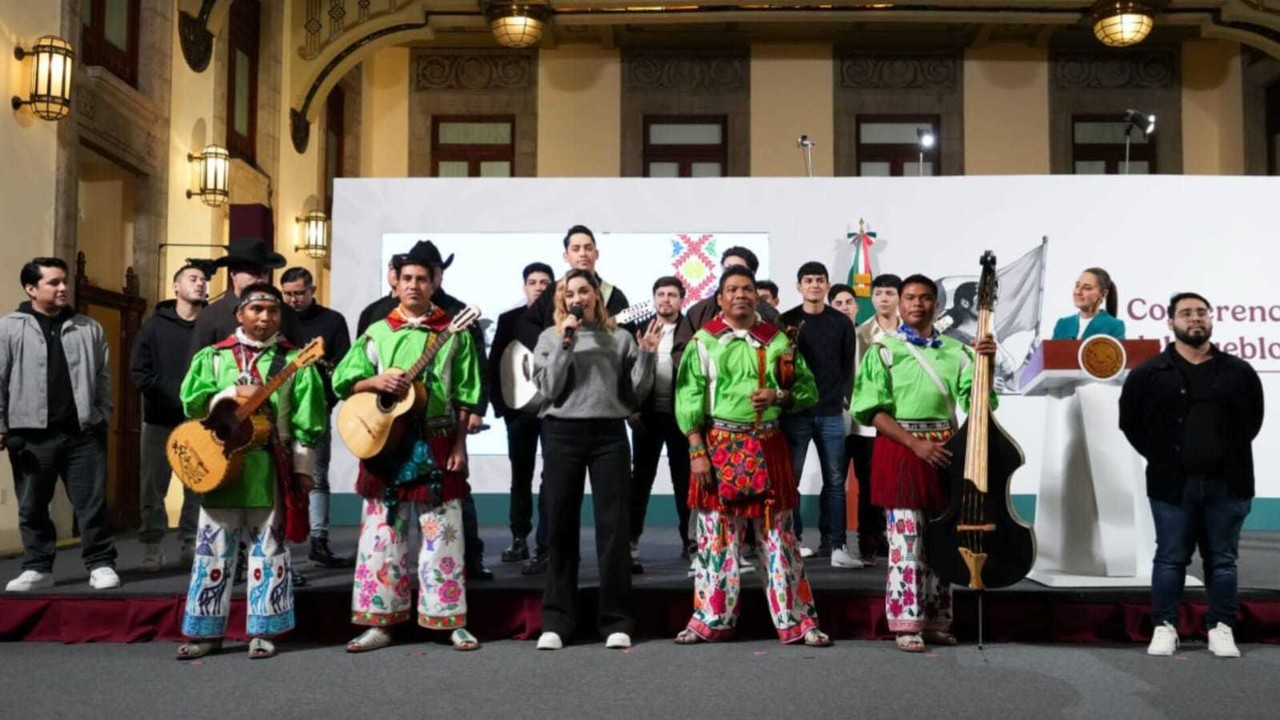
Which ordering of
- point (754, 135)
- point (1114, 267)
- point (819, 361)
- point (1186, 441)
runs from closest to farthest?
1. point (1186, 441)
2. point (819, 361)
3. point (1114, 267)
4. point (754, 135)

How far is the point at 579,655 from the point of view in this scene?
438 cm

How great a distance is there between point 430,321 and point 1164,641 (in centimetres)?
287

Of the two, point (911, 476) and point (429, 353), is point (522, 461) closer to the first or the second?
point (429, 353)

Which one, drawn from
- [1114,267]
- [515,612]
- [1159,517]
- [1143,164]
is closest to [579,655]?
[515,612]

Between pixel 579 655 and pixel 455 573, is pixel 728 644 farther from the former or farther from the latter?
pixel 455 573

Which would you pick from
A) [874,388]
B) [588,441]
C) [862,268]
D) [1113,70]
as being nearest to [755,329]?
[874,388]

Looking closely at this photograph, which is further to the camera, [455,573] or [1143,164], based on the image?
[1143,164]

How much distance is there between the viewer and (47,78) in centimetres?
664

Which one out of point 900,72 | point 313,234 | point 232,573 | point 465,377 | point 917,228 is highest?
point 900,72

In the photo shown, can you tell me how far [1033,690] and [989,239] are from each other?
4666mm

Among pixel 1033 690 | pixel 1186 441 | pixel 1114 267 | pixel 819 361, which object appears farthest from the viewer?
pixel 1114 267

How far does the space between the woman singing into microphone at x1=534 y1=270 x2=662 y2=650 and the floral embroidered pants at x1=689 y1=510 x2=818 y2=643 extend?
28 cm

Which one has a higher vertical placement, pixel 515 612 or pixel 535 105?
pixel 535 105

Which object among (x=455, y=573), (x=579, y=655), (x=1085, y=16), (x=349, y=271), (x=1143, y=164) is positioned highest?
(x=1085, y=16)
